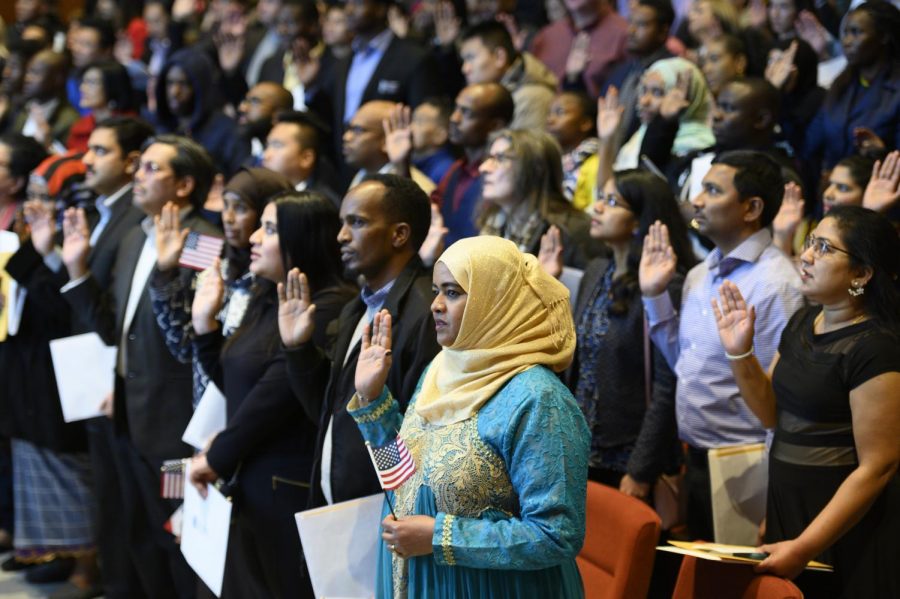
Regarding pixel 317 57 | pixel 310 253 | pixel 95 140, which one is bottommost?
pixel 310 253

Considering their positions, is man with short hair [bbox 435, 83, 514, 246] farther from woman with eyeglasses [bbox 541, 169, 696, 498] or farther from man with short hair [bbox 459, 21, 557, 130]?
woman with eyeglasses [bbox 541, 169, 696, 498]

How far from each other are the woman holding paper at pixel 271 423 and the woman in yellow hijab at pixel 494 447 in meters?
0.99

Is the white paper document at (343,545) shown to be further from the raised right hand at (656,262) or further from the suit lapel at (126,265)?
the suit lapel at (126,265)

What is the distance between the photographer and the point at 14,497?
5293 mm

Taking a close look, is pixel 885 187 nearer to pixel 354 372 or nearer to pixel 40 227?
pixel 354 372

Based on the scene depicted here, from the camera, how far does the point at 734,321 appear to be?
3.15 meters

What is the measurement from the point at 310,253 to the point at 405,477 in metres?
1.24

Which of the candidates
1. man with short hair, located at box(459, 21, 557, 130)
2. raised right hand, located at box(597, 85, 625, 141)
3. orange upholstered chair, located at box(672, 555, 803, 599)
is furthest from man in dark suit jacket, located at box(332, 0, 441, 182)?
orange upholstered chair, located at box(672, 555, 803, 599)

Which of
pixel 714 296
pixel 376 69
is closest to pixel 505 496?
pixel 714 296

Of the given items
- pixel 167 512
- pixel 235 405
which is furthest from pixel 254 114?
pixel 235 405

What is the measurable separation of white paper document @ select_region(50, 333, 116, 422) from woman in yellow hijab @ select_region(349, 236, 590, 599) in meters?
2.16

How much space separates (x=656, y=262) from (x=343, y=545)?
4.37 ft

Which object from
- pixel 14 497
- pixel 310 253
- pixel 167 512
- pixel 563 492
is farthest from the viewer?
pixel 14 497

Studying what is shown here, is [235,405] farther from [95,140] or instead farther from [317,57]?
[317,57]
